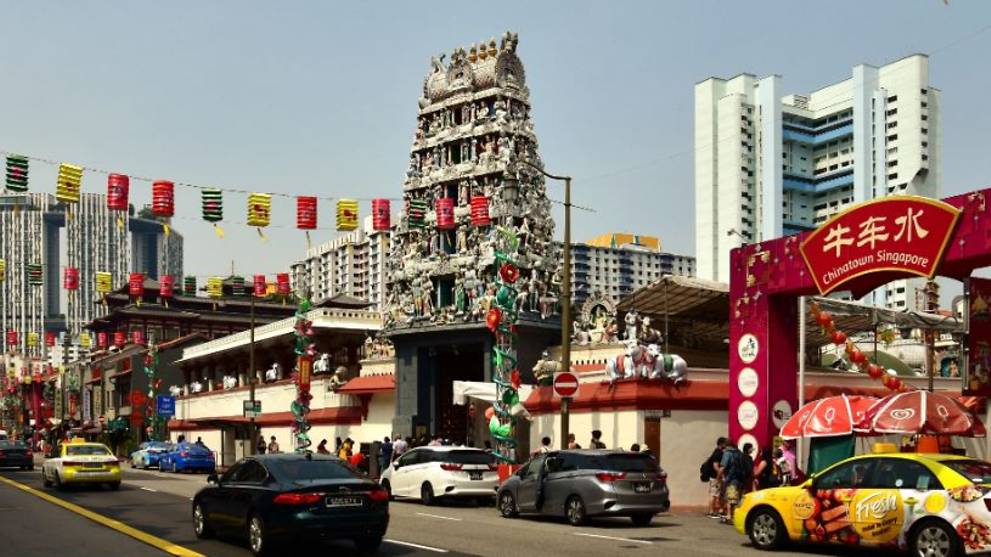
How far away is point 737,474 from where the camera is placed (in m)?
22.5

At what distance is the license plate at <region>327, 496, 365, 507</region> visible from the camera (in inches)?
605

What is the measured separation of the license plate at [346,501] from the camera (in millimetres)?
15359

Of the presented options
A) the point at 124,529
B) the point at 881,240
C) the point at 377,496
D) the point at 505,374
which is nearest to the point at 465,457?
the point at 505,374

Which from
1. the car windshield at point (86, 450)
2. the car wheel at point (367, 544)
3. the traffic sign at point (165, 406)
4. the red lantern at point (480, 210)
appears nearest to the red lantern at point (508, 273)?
the red lantern at point (480, 210)

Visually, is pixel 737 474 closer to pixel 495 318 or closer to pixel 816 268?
pixel 816 268

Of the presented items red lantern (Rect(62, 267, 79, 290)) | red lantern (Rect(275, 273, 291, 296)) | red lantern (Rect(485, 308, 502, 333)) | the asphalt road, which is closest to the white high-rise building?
red lantern (Rect(275, 273, 291, 296))

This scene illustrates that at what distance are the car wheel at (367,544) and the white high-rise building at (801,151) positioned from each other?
124 metres

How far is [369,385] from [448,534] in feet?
91.2

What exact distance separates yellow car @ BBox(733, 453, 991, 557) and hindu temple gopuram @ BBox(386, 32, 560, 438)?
23.5 metres

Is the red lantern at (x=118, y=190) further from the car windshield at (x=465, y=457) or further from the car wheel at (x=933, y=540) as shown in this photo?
the car wheel at (x=933, y=540)

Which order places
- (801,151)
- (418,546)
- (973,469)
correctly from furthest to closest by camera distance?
(801,151) → (418,546) → (973,469)

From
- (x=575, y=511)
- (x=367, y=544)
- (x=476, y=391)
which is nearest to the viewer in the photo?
A: (x=367, y=544)

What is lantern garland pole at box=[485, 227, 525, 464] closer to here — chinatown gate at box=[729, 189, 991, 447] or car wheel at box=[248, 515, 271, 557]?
chinatown gate at box=[729, 189, 991, 447]

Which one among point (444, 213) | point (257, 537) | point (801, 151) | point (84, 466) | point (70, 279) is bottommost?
point (84, 466)
